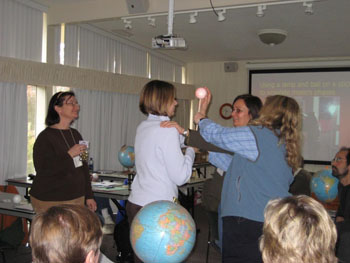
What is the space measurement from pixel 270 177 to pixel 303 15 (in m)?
4.65

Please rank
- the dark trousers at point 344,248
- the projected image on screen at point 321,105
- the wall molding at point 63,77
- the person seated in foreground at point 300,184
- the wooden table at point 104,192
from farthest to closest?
the projected image on screen at point 321,105 < the wall molding at point 63,77 < the wooden table at point 104,192 < the person seated in foreground at point 300,184 < the dark trousers at point 344,248

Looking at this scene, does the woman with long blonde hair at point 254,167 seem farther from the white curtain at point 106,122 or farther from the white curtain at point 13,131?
the white curtain at point 106,122

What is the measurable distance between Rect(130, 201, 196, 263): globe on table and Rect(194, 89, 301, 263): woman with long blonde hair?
0.29 metres

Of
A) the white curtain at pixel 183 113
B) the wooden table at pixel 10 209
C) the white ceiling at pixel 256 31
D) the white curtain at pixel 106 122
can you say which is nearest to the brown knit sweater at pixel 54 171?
the wooden table at pixel 10 209

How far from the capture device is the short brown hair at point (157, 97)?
7.45 ft

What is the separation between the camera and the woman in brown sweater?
119 inches

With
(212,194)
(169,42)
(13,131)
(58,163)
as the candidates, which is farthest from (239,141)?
(13,131)

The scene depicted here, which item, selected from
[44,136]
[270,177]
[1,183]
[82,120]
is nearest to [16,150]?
[1,183]

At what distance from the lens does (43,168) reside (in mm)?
3057

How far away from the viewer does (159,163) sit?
7.22 ft

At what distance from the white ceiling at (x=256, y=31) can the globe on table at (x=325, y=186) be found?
7.85ft

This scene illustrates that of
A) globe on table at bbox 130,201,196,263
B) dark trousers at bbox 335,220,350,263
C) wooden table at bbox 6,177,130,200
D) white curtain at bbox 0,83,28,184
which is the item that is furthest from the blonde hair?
white curtain at bbox 0,83,28,184

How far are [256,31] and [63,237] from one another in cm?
646

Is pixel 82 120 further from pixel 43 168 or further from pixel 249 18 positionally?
pixel 43 168
